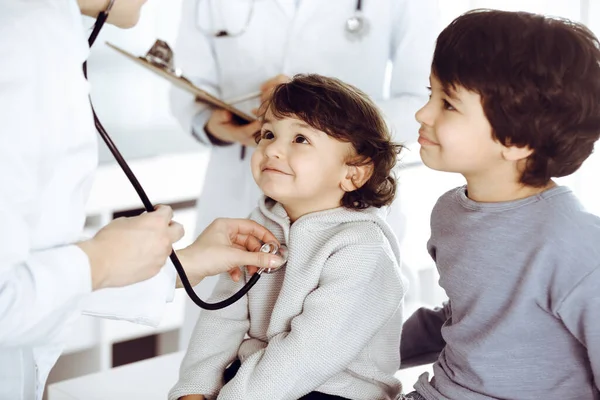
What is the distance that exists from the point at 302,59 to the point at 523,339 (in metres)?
0.98

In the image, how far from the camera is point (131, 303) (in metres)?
1.21

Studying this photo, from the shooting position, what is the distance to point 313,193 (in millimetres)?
1353

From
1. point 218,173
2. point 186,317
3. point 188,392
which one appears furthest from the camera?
point 186,317

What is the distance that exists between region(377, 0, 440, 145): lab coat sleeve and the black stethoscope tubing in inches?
26.7

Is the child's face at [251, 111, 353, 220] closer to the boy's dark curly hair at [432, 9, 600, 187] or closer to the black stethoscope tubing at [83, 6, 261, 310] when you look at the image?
the black stethoscope tubing at [83, 6, 261, 310]

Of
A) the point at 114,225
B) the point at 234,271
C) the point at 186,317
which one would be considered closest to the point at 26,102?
the point at 114,225

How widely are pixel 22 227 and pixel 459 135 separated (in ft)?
1.90

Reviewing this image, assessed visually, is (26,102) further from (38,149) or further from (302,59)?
(302,59)

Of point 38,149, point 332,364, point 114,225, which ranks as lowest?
point 332,364

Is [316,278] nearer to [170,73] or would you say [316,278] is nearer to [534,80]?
[534,80]

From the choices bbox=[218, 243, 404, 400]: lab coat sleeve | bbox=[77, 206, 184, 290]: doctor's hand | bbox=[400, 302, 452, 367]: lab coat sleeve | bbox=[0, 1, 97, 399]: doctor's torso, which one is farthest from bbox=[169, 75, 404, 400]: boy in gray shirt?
bbox=[0, 1, 97, 399]: doctor's torso

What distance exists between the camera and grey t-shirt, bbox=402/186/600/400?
1.09 metres

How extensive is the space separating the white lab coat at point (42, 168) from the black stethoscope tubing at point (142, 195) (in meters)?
0.05

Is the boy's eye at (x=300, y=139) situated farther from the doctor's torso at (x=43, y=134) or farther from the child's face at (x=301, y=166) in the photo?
the doctor's torso at (x=43, y=134)
